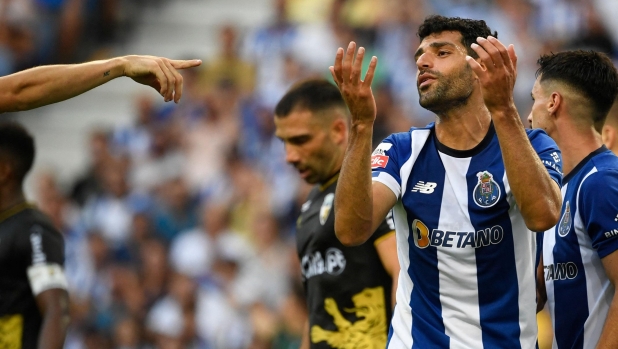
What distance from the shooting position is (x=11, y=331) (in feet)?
19.0

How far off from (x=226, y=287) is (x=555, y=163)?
6.78 metres

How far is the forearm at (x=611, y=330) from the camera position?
4.36 m

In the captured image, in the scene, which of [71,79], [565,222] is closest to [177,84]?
[71,79]

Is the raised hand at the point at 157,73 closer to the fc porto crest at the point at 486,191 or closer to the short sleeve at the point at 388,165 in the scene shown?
the short sleeve at the point at 388,165

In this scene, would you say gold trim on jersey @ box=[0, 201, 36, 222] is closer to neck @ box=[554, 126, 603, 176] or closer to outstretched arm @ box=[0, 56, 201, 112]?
outstretched arm @ box=[0, 56, 201, 112]

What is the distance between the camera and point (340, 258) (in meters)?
5.52

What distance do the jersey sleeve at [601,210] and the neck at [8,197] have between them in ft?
11.9

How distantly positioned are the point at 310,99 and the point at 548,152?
226 cm

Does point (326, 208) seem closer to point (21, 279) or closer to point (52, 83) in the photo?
point (21, 279)

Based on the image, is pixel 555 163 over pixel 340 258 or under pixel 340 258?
over

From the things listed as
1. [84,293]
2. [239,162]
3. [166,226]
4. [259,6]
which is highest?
[259,6]

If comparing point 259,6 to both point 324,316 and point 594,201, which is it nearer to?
point 324,316

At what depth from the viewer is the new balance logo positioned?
175 inches

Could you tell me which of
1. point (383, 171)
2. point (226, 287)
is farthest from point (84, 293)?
point (383, 171)
